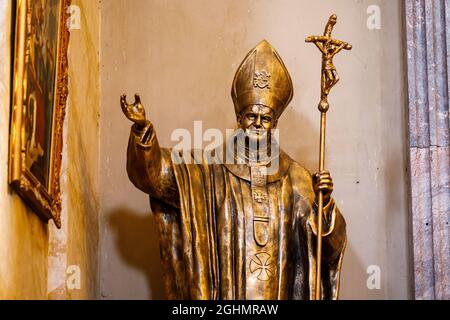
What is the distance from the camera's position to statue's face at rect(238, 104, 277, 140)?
5938 millimetres

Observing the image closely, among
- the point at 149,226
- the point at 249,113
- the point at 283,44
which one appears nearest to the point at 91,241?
the point at 149,226

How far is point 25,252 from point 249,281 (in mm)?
1293

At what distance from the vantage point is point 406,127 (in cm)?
665

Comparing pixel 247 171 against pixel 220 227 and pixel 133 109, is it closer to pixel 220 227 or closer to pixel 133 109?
pixel 220 227

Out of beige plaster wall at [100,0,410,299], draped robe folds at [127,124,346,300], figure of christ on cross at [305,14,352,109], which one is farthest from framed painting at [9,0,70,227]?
figure of christ on cross at [305,14,352,109]

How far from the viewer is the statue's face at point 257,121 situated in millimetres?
5938

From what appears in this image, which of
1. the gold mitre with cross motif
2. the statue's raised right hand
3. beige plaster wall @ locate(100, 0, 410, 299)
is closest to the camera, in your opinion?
the statue's raised right hand

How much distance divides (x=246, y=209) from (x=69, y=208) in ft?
3.17

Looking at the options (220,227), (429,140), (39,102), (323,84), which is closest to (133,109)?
(39,102)

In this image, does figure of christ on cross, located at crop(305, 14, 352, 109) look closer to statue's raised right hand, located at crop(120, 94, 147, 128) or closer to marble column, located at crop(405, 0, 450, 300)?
marble column, located at crop(405, 0, 450, 300)

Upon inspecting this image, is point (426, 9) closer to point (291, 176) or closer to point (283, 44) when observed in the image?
point (283, 44)

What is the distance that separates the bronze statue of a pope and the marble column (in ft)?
2.48

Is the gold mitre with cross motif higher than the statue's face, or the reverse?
the gold mitre with cross motif

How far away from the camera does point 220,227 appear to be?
5.75 m
